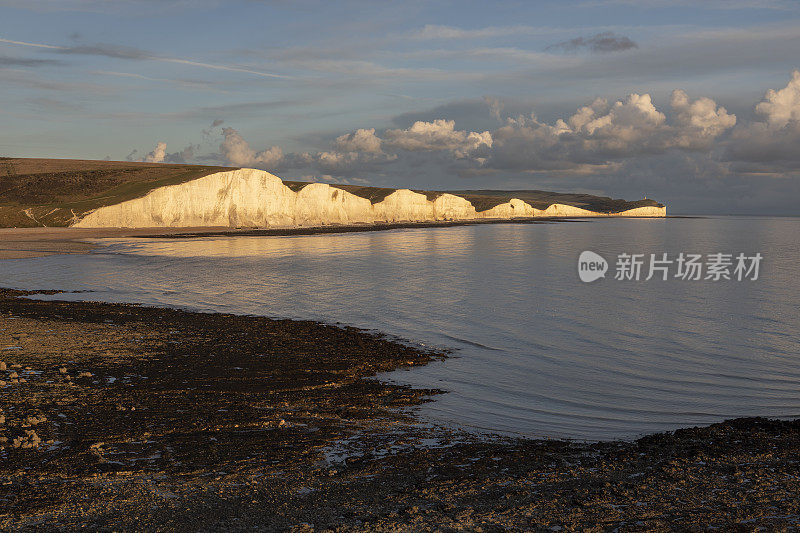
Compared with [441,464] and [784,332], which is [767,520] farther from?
[784,332]

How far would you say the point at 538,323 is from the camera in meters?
24.7

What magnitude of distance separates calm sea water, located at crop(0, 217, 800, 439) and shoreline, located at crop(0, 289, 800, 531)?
5.67 ft

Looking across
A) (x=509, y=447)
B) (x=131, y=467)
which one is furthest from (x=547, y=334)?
(x=131, y=467)

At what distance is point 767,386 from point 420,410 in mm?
9172

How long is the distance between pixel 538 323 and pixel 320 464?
1686 centimetres

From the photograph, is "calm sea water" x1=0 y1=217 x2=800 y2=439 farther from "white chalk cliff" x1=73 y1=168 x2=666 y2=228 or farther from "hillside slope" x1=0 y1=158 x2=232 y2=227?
"hillside slope" x1=0 y1=158 x2=232 y2=227

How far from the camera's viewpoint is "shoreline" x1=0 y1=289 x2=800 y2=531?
24.6 ft

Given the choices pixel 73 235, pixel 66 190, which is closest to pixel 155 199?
pixel 66 190

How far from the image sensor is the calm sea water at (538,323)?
1354 cm

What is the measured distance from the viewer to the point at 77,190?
358 feet

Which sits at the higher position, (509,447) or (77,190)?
(77,190)

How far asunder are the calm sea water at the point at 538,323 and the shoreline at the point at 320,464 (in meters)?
1.73

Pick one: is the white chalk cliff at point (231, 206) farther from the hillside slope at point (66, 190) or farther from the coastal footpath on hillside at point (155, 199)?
the hillside slope at point (66, 190)

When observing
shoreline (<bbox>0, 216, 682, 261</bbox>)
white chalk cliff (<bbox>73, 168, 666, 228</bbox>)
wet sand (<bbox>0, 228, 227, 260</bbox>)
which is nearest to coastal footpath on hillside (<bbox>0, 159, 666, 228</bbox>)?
white chalk cliff (<bbox>73, 168, 666, 228</bbox>)
